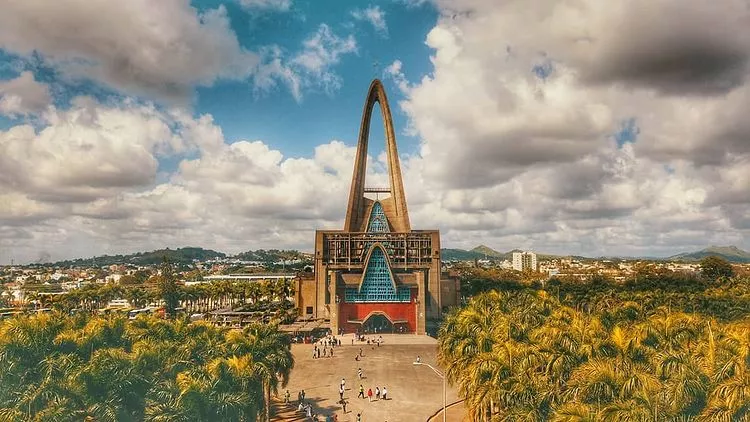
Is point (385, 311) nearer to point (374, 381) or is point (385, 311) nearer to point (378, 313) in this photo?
point (378, 313)

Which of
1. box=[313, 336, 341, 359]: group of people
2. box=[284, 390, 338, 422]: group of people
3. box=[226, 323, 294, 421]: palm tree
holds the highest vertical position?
box=[226, 323, 294, 421]: palm tree

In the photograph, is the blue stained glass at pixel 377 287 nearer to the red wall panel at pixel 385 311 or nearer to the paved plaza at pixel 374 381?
the red wall panel at pixel 385 311

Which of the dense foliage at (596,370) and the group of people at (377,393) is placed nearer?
the dense foliage at (596,370)

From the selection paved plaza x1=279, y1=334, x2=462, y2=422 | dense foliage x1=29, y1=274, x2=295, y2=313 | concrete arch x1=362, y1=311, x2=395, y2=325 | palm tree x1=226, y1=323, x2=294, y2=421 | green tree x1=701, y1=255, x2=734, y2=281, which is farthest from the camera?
green tree x1=701, y1=255, x2=734, y2=281

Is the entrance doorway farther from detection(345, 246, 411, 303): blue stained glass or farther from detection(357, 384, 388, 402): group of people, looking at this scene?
detection(357, 384, 388, 402): group of people

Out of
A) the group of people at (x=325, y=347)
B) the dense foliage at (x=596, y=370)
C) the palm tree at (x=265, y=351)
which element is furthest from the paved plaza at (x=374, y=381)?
the palm tree at (x=265, y=351)

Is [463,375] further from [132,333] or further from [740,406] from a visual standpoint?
[132,333]

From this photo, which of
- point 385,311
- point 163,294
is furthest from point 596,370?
point 163,294

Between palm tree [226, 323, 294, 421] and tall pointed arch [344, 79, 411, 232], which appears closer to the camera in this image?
palm tree [226, 323, 294, 421]

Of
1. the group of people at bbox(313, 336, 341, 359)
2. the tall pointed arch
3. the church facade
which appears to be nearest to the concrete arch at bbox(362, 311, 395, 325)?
the church facade
